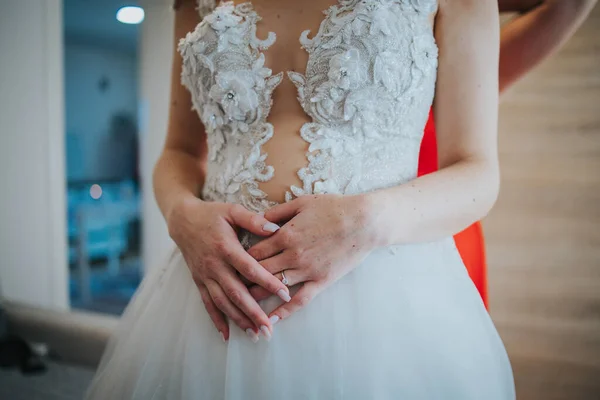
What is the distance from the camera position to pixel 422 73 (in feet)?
1.88

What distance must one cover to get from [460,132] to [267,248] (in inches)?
11.5

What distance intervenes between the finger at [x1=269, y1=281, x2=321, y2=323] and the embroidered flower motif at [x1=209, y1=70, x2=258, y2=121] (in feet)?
0.86

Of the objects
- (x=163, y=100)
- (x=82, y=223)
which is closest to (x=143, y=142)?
(x=163, y=100)

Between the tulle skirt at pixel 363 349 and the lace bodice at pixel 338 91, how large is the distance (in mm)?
126

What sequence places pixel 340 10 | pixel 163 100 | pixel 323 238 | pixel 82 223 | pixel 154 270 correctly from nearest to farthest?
pixel 323 238, pixel 340 10, pixel 154 270, pixel 163 100, pixel 82 223

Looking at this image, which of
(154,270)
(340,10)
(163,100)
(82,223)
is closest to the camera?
(340,10)

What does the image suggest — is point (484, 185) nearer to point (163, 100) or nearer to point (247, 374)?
point (247, 374)

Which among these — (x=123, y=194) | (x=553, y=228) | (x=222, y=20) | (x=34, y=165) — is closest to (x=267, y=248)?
(x=222, y=20)

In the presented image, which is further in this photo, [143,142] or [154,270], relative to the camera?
[143,142]

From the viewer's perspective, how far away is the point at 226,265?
0.52m

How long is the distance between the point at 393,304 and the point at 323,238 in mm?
132

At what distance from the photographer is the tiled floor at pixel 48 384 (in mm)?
1621

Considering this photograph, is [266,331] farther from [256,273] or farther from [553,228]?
[553,228]

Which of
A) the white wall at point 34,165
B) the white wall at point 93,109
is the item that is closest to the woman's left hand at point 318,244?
the white wall at point 93,109
